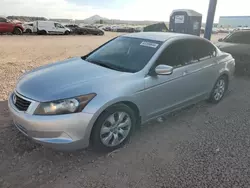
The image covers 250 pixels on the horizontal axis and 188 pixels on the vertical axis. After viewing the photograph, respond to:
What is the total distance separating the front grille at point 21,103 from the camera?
273 centimetres

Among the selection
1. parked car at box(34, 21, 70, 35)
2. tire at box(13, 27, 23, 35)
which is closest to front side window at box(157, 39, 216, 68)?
tire at box(13, 27, 23, 35)

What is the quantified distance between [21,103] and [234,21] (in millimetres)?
85209

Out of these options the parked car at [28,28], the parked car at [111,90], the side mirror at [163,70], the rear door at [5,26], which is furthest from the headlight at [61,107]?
the parked car at [28,28]

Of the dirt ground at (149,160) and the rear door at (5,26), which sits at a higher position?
the rear door at (5,26)

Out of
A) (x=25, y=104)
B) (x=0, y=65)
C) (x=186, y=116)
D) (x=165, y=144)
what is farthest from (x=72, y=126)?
(x=0, y=65)

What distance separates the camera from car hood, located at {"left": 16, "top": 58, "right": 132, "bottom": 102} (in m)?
2.73

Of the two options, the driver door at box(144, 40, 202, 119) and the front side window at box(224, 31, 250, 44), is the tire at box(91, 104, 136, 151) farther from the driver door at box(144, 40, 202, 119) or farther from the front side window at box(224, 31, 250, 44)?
the front side window at box(224, 31, 250, 44)

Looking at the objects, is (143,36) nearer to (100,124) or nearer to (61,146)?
(100,124)

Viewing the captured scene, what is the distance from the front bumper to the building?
76.1 metres

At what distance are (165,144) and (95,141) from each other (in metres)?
1.08

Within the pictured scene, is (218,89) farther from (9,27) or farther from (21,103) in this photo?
(9,27)

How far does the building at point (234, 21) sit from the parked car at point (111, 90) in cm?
7414

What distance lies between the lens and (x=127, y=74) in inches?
124

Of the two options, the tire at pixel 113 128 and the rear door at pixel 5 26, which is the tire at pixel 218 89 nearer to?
the tire at pixel 113 128
